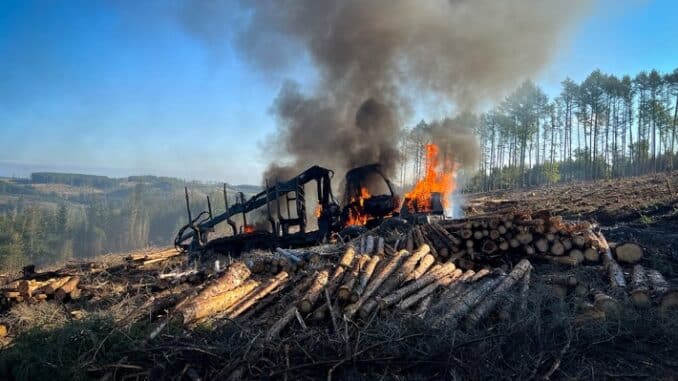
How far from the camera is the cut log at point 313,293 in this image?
5.13 m

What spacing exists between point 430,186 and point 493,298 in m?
10.2

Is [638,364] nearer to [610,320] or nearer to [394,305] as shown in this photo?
[610,320]

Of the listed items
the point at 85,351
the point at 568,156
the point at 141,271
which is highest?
the point at 568,156

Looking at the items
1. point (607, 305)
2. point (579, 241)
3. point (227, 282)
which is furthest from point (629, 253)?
point (227, 282)

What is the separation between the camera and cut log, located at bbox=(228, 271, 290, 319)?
5455mm

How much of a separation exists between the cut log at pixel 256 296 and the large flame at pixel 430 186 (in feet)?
25.5

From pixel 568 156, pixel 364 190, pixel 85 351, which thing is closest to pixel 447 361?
pixel 85 351

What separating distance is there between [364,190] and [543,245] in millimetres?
8003

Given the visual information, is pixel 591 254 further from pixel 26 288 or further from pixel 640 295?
pixel 26 288

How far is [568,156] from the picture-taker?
49750 mm

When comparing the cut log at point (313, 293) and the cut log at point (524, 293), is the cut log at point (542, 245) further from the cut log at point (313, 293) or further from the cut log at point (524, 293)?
the cut log at point (313, 293)

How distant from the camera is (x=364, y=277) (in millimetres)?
5988

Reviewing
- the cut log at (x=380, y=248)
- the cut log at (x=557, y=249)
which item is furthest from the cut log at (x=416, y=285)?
the cut log at (x=557, y=249)

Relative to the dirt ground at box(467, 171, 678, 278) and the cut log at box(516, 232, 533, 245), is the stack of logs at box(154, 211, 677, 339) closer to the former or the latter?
the cut log at box(516, 232, 533, 245)
